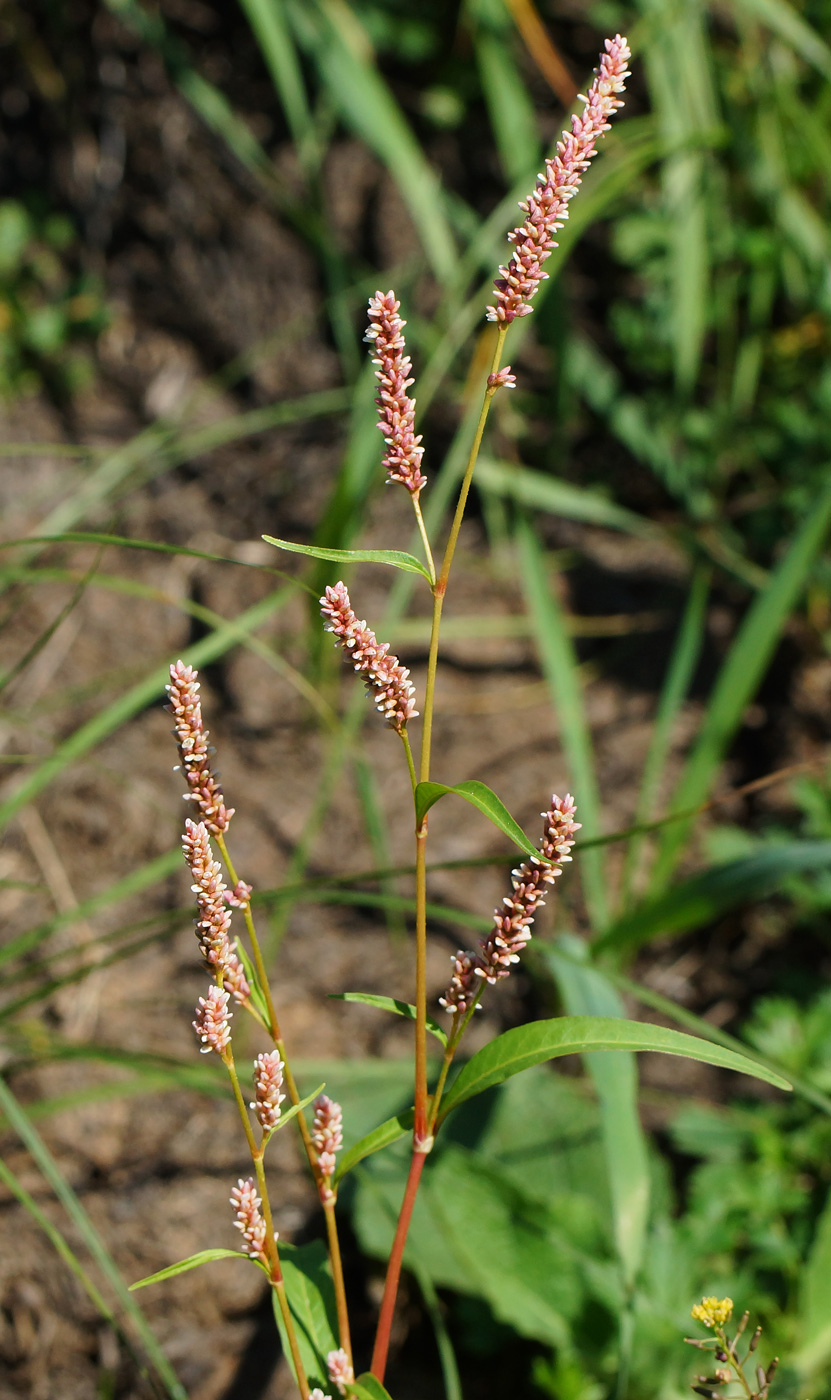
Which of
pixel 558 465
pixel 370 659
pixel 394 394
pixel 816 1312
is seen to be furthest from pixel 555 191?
pixel 558 465

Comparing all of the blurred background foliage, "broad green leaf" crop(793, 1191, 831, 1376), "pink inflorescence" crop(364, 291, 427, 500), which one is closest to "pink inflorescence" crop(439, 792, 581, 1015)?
"pink inflorescence" crop(364, 291, 427, 500)

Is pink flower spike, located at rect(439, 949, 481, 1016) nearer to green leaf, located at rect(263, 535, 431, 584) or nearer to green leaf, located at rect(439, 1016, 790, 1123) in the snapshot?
green leaf, located at rect(439, 1016, 790, 1123)

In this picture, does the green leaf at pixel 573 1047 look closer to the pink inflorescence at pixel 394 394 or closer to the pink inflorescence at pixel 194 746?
the pink inflorescence at pixel 194 746

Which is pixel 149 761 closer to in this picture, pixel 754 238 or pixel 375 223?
pixel 375 223

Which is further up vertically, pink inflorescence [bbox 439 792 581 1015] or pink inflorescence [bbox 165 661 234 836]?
pink inflorescence [bbox 165 661 234 836]

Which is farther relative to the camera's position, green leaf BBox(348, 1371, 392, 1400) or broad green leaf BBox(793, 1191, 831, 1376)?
broad green leaf BBox(793, 1191, 831, 1376)

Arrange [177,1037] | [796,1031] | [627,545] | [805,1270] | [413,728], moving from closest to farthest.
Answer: [805,1270] < [796,1031] < [177,1037] < [413,728] < [627,545]

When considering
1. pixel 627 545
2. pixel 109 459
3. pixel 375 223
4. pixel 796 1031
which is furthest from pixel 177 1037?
pixel 375 223

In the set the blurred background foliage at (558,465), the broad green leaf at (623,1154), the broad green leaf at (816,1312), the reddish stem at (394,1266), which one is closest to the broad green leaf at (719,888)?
the blurred background foliage at (558,465)
